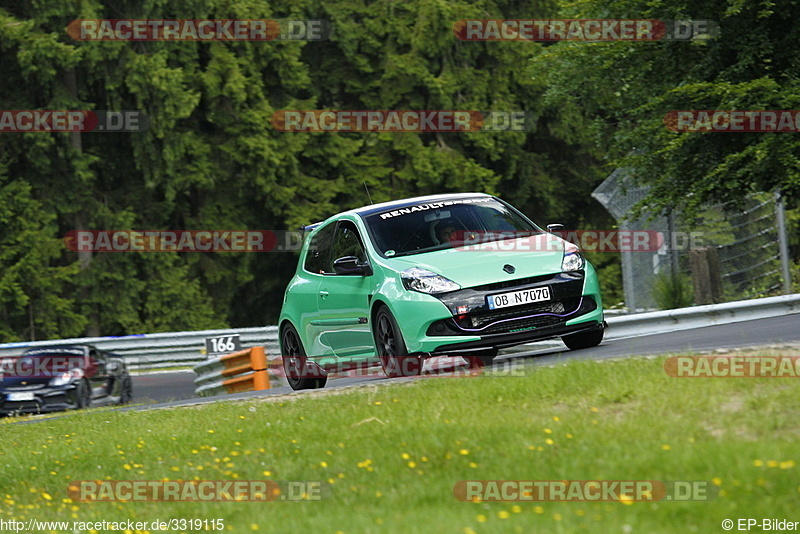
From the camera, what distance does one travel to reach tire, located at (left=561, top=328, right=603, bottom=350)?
41.7ft

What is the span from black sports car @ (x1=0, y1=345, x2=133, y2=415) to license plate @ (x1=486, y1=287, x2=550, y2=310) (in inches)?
451

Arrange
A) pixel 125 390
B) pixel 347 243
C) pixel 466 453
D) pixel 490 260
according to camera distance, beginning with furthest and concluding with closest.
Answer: pixel 125 390 → pixel 347 243 → pixel 490 260 → pixel 466 453

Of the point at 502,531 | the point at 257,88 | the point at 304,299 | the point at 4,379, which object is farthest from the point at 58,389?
the point at 257,88

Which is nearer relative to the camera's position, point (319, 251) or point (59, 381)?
point (319, 251)

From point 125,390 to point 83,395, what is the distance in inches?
64.3

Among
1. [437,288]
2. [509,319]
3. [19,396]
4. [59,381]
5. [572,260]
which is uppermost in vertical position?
[572,260]

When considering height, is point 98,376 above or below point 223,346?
below

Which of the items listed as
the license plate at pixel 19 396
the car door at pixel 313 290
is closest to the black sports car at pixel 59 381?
the license plate at pixel 19 396

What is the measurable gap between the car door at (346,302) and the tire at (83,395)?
9002mm

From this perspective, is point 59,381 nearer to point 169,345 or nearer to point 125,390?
point 125,390

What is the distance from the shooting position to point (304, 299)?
13727 mm

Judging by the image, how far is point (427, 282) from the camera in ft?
37.2

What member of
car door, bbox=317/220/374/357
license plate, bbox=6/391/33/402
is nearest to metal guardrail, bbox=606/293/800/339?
car door, bbox=317/220/374/357

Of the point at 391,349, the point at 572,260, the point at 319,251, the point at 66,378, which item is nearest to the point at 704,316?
the point at 572,260
